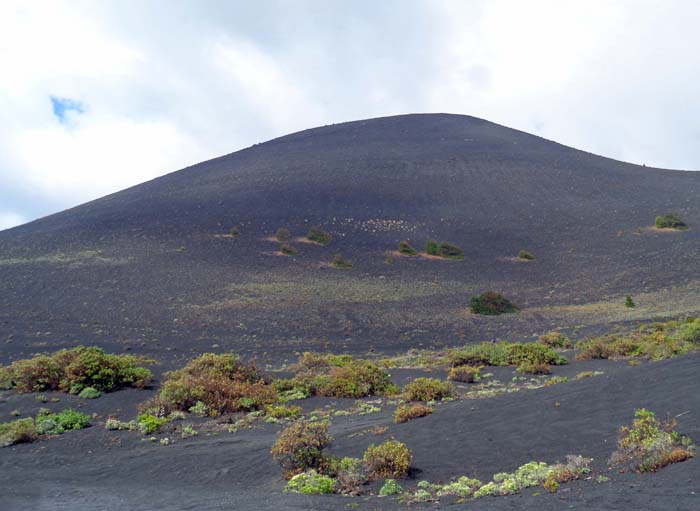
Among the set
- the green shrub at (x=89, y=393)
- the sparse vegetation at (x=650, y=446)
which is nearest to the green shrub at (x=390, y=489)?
the sparse vegetation at (x=650, y=446)

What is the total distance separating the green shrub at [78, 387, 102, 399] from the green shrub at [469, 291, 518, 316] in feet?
72.2

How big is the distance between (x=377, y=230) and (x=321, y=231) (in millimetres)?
5044

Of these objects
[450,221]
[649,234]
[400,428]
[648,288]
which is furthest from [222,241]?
[400,428]

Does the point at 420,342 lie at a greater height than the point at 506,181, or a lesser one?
lesser

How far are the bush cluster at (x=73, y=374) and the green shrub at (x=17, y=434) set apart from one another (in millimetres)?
3654

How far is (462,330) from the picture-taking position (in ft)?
97.0

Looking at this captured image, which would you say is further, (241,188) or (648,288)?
(241,188)

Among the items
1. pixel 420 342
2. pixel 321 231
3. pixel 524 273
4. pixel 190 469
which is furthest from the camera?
pixel 321 231

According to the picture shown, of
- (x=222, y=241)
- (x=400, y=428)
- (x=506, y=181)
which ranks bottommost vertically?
(x=400, y=428)

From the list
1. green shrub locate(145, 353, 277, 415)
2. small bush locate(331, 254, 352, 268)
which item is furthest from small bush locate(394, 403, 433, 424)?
small bush locate(331, 254, 352, 268)

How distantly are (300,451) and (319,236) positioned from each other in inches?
1604

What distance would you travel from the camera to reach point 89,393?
15.5 m

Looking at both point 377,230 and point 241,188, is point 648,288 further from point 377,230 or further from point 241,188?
point 241,188

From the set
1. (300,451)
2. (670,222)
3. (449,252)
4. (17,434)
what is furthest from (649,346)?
(670,222)
